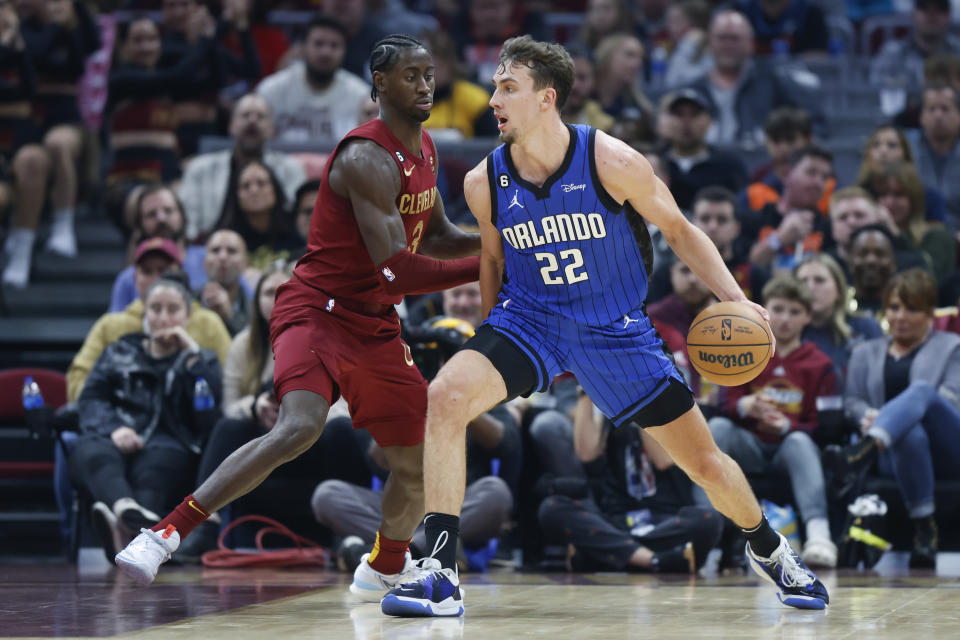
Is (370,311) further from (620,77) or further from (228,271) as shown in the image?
(620,77)

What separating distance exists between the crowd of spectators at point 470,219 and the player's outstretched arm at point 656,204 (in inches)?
89.5

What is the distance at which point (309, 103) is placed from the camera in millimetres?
11148

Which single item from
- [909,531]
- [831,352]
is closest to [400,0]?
Answer: [831,352]

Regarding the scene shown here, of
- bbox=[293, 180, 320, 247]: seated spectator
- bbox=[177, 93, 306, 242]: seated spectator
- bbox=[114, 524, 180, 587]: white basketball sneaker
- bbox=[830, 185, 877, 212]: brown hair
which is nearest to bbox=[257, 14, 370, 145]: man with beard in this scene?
bbox=[177, 93, 306, 242]: seated spectator

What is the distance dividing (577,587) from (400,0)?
9269mm

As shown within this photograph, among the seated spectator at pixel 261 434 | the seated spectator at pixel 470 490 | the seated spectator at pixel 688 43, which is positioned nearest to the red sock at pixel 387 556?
the seated spectator at pixel 470 490

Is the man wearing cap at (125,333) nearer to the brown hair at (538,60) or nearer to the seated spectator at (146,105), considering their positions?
the seated spectator at (146,105)

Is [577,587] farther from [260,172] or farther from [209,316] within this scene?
[260,172]

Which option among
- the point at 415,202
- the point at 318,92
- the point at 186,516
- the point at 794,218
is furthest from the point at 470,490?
the point at 318,92

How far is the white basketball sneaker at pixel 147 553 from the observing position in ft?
16.1

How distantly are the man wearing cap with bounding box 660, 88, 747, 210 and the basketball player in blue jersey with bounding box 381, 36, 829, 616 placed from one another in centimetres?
493

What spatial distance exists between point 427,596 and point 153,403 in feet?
11.8

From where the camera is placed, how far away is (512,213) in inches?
199

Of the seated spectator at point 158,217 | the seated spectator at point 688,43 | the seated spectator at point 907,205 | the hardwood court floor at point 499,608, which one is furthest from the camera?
the seated spectator at point 688,43
